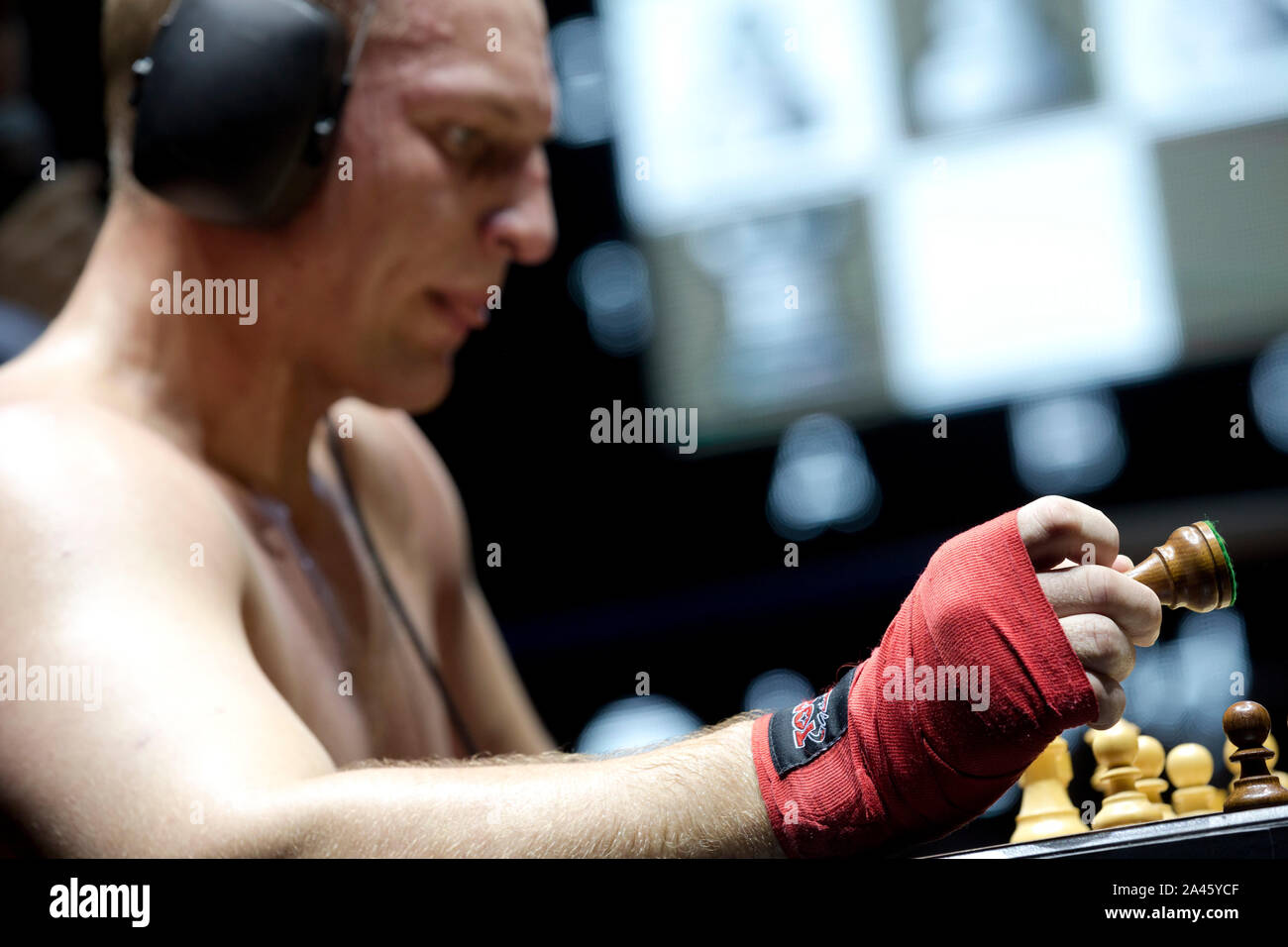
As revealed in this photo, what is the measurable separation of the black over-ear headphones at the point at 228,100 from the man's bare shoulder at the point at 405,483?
1.49 ft

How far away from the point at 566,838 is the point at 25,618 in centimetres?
41

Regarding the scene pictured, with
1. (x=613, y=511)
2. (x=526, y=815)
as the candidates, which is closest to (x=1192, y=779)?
(x=526, y=815)

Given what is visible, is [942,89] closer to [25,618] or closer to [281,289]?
[281,289]

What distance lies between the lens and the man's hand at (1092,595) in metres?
0.70

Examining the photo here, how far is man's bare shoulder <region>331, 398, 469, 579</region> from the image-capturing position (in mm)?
1538

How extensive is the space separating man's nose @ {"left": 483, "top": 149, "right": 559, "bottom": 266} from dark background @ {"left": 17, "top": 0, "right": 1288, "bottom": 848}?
140cm

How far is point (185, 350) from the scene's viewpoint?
47.6 inches

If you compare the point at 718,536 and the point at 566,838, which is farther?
the point at 718,536

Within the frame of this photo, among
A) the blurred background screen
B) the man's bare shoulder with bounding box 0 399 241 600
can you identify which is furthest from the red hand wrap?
the blurred background screen

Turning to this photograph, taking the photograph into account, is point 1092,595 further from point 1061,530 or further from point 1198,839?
point 1198,839

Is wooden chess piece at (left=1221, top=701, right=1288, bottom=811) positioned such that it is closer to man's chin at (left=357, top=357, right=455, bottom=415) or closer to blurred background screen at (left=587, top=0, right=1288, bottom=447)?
man's chin at (left=357, top=357, right=455, bottom=415)

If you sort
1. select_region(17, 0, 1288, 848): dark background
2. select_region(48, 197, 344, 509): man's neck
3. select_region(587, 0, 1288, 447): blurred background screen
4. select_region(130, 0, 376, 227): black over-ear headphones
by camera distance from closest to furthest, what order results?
select_region(130, 0, 376, 227): black over-ear headphones, select_region(48, 197, 344, 509): man's neck, select_region(587, 0, 1288, 447): blurred background screen, select_region(17, 0, 1288, 848): dark background

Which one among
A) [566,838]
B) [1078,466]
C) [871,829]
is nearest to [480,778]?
[566,838]
